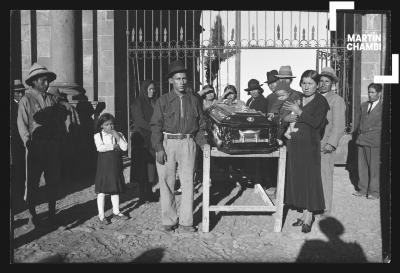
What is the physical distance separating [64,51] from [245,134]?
4.57m

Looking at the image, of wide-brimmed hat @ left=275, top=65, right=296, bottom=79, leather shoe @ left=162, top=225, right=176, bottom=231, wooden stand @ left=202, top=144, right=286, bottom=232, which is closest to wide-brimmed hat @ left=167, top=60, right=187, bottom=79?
wooden stand @ left=202, top=144, right=286, bottom=232

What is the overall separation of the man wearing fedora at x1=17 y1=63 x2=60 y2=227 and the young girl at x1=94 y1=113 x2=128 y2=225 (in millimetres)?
489

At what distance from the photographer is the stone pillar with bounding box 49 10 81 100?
25.9 ft

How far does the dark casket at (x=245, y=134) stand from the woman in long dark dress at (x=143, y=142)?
58.6 inches

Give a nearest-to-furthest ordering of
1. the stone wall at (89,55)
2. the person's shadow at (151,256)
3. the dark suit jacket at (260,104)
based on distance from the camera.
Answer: the person's shadow at (151,256) → the dark suit jacket at (260,104) → the stone wall at (89,55)

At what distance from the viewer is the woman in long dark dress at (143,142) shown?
6180 millimetres

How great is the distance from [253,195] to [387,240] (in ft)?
8.62

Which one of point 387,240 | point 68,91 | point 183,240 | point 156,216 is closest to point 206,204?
point 183,240

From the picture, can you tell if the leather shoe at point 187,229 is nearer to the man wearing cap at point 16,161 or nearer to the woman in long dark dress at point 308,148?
the woman in long dark dress at point 308,148

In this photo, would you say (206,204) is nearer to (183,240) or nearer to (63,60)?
(183,240)

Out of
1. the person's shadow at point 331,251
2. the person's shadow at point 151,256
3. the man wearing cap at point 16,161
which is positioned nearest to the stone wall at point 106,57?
the man wearing cap at point 16,161

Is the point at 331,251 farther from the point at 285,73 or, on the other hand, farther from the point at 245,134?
the point at 285,73

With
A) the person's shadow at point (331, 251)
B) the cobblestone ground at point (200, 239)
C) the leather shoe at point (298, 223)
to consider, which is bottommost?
the person's shadow at point (331, 251)

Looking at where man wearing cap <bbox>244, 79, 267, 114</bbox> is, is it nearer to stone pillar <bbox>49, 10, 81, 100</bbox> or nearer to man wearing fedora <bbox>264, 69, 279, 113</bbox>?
man wearing fedora <bbox>264, 69, 279, 113</bbox>
